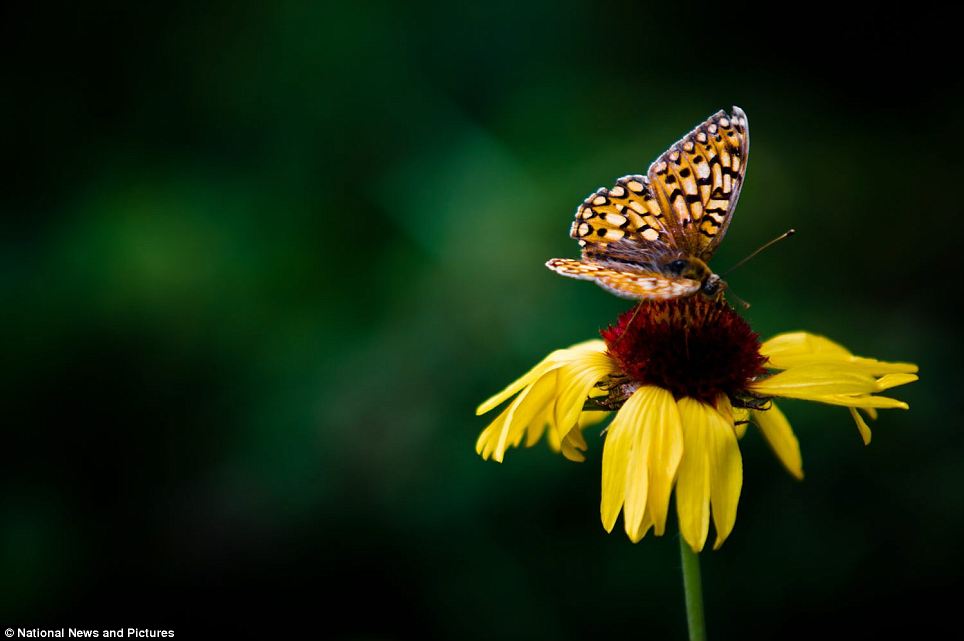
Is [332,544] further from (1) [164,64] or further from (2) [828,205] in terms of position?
(1) [164,64]

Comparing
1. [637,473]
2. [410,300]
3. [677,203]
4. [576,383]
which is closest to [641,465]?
[637,473]

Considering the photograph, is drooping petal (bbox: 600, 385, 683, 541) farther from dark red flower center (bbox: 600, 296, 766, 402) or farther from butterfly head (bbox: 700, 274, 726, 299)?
butterfly head (bbox: 700, 274, 726, 299)

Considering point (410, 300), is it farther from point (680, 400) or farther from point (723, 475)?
point (723, 475)

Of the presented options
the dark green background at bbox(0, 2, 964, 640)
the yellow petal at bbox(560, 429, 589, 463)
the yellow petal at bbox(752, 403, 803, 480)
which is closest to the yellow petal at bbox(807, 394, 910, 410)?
the yellow petal at bbox(752, 403, 803, 480)

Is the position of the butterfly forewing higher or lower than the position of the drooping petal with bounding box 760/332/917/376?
higher

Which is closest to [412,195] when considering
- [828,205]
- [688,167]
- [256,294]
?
[256,294]
